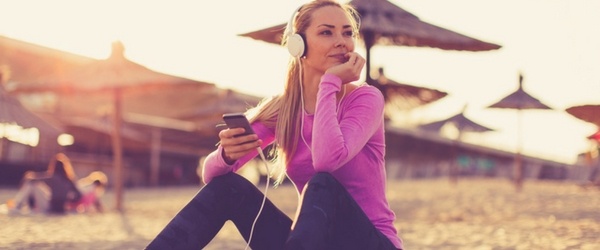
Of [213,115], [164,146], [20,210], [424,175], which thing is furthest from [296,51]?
[424,175]

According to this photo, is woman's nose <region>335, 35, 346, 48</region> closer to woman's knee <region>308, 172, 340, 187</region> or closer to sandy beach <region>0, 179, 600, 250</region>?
woman's knee <region>308, 172, 340, 187</region>

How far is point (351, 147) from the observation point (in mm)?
2236

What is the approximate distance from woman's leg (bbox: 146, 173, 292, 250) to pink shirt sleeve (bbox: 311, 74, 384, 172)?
40 cm

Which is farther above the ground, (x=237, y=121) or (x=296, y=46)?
(x=296, y=46)

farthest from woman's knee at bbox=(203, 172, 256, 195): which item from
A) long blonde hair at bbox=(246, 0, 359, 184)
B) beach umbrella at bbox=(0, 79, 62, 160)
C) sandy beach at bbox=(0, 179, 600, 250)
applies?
beach umbrella at bbox=(0, 79, 62, 160)

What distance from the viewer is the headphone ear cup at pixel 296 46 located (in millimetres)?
2498

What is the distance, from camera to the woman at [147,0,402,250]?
2227 millimetres

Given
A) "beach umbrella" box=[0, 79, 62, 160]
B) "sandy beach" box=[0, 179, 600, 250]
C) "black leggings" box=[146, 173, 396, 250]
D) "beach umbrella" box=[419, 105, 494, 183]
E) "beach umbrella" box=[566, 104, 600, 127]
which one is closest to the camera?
"black leggings" box=[146, 173, 396, 250]

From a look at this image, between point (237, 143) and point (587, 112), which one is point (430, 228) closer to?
point (587, 112)

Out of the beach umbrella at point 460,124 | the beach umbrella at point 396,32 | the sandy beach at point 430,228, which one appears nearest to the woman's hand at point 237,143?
the sandy beach at point 430,228

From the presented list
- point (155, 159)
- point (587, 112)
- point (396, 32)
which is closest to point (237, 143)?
point (587, 112)

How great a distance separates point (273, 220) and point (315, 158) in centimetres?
44

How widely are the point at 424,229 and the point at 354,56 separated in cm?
524

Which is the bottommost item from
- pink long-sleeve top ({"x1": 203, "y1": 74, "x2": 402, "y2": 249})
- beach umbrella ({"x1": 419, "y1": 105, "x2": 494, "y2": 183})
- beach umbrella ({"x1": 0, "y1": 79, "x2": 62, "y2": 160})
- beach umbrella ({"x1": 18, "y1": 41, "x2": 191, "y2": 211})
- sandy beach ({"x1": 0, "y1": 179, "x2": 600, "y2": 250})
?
sandy beach ({"x1": 0, "y1": 179, "x2": 600, "y2": 250})
